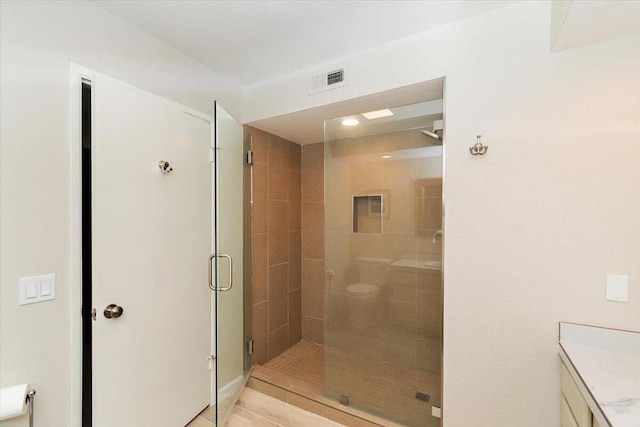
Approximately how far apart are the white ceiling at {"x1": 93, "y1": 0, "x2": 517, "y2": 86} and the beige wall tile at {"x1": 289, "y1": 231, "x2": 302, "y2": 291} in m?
1.80

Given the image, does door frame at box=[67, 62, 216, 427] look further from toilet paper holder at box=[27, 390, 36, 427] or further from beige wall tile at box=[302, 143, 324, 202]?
beige wall tile at box=[302, 143, 324, 202]

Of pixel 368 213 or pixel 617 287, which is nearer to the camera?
pixel 617 287

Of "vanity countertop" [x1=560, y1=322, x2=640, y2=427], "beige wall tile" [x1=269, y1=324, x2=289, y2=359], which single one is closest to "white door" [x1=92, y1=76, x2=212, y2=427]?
"beige wall tile" [x1=269, y1=324, x2=289, y2=359]

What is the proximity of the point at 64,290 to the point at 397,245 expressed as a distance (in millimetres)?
2019

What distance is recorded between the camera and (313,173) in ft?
10.7

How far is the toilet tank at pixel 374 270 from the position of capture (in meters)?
2.22

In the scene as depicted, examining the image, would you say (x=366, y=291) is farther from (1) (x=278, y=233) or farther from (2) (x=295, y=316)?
(2) (x=295, y=316)

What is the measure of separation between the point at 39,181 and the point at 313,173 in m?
2.33

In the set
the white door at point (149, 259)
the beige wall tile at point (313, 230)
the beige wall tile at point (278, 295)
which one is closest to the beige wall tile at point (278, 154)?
the beige wall tile at point (313, 230)

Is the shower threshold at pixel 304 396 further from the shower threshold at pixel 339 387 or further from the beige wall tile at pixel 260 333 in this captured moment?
the beige wall tile at pixel 260 333

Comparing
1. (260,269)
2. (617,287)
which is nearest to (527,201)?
(617,287)

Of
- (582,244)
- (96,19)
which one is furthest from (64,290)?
(582,244)

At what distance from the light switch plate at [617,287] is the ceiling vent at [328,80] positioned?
1.81 meters

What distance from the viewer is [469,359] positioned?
153 cm
